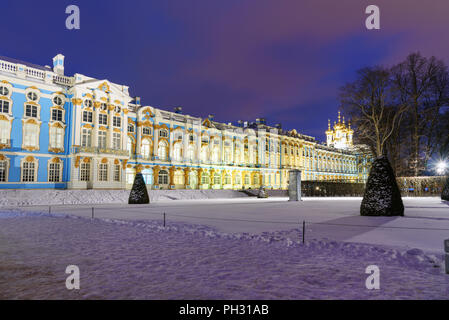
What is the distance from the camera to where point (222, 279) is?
4.99 m

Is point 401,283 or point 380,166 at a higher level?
point 380,166

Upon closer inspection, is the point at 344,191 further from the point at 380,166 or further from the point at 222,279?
the point at 222,279

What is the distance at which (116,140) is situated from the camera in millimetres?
37594

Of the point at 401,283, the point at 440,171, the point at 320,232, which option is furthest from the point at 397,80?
the point at 401,283

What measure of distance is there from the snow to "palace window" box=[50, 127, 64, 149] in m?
25.2

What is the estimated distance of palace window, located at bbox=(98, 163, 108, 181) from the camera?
1364 inches

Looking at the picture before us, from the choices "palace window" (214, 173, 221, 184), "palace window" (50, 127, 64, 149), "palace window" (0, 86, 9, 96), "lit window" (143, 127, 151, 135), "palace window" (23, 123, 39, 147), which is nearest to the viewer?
"palace window" (0, 86, 9, 96)

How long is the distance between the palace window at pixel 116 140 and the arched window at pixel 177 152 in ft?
31.1

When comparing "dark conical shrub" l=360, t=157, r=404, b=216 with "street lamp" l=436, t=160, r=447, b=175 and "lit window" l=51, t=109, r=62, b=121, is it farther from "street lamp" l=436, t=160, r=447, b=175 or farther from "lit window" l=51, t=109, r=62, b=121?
"lit window" l=51, t=109, r=62, b=121

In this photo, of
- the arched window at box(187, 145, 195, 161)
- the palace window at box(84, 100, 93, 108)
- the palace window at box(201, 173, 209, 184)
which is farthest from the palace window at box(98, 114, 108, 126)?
the palace window at box(201, 173, 209, 184)

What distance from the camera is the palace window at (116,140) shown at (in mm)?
37275

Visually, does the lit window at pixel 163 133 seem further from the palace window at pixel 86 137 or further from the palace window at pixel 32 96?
the palace window at pixel 32 96
